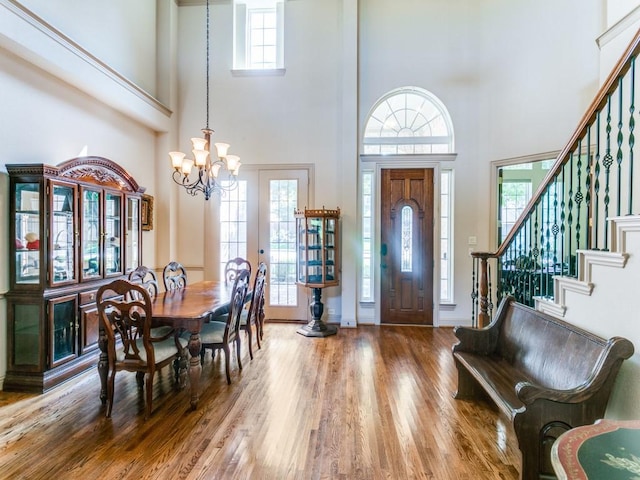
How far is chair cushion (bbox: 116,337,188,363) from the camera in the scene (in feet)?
8.33

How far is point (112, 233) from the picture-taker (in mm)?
3834

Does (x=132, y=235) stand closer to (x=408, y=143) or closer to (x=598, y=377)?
(x=408, y=143)

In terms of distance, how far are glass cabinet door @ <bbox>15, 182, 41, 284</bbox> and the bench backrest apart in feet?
13.4

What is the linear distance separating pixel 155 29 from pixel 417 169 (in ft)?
15.1

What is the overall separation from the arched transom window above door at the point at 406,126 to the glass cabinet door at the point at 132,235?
133 inches

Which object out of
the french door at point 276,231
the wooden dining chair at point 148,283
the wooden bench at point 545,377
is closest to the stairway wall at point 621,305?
the wooden bench at point 545,377

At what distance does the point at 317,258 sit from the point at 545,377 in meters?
3.05

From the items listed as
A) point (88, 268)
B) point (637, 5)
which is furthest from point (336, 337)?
point (637, 5)

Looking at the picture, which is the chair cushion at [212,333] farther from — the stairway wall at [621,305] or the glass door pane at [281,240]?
the stairway wall at [621,305]

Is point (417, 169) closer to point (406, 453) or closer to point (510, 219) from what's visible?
point (510, 219)

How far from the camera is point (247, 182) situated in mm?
5168

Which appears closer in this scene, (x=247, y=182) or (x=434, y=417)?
(x=434, y=417)

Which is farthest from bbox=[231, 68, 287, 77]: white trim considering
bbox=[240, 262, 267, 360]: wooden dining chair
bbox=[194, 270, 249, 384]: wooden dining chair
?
bbox=[194, 270, 249, 384]: wooden dining chair

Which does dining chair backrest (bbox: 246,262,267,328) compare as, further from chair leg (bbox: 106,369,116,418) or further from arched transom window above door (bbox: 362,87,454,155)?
arched transom window above door (bbox: 362,87,454,155)
